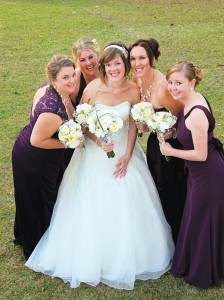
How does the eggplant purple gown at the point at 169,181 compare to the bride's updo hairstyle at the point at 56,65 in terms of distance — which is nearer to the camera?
the bride's updo hairstyle at the point at 56,65

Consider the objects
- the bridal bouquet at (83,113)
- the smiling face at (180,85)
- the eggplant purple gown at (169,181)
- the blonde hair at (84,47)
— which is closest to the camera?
the smiling face at (180,85)

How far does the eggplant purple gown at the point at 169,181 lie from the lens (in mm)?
5133

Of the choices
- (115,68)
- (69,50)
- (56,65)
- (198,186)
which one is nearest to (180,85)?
(115,68)

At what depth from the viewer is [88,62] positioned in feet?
17.5

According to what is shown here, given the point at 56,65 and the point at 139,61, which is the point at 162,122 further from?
the point at 56,65

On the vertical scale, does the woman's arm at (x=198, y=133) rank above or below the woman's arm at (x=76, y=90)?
below

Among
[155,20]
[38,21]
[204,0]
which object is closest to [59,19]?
[38,21]

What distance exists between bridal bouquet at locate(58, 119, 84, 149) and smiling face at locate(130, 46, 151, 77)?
Result: 950mm

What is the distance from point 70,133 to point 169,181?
152cm

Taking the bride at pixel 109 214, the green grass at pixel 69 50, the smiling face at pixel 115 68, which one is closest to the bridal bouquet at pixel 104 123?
the bride at pixel 109 214

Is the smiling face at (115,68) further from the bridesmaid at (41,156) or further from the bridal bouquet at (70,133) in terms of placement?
the bridal bouquet at (70,133)

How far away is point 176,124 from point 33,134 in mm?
1564

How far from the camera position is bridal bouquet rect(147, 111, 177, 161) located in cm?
441

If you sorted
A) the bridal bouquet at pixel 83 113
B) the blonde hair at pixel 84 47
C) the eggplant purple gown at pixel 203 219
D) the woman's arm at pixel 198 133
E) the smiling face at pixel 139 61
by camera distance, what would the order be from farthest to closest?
1. the blonde hair at pixel 84 47
2. the smiling face at pixel 139 61
3. the bridal bouquet at pixel 83 113
4. the eggplant purple gown at pixel 203 219
5. the woman's arm at pixel 198 133
